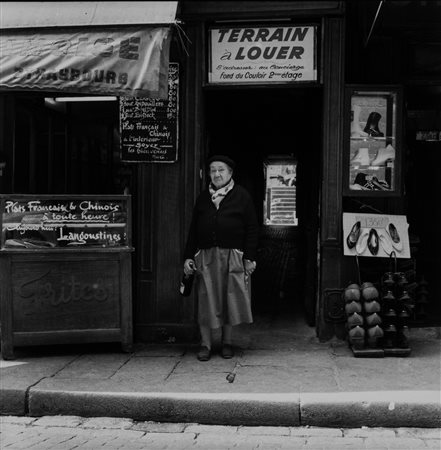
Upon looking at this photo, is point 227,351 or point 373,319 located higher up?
point 373,319

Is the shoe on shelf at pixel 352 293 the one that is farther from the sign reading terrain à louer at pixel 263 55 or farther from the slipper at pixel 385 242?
the sign reading terrain à louer at pixel 263 55

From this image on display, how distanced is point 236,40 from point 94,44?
1.59 meters

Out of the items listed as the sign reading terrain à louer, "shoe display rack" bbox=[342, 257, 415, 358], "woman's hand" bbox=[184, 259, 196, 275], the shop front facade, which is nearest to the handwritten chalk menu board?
the shop front facade

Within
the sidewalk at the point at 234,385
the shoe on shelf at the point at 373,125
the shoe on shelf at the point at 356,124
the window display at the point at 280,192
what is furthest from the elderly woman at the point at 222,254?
the window display at the point at 280,192

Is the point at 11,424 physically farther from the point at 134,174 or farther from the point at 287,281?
the point at 287,281

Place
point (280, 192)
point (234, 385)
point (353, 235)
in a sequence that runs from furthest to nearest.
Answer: point (280, 192)
point (353, 235)
point (234, 385)

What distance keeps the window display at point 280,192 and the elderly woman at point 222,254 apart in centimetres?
472

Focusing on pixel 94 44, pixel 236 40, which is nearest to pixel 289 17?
pixel 236 40

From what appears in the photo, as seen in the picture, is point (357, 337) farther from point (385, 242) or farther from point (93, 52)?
point (93, 52)

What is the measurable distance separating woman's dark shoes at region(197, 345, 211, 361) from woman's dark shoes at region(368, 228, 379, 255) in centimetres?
199

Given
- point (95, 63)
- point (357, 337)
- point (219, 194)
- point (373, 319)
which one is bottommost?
→ point (357, 337)

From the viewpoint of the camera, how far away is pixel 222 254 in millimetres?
6137

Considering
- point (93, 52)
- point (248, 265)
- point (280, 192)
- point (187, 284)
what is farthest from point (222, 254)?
point (280, 192)

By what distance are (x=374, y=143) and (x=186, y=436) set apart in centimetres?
369
